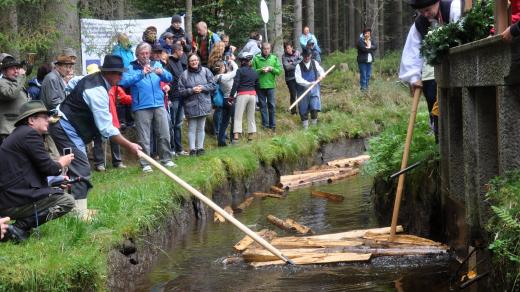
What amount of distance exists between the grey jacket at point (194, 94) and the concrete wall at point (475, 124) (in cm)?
691

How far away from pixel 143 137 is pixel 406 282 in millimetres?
6588

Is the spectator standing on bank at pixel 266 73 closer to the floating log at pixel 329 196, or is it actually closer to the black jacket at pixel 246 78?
the black jacket at pixel 246 78

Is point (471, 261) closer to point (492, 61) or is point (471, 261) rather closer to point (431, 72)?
point (492, 61)

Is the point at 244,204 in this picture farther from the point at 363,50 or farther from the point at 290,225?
the point at 363,50

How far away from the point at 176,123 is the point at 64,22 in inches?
118

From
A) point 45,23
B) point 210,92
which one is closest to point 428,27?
point 210,92

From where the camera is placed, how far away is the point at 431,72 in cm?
967

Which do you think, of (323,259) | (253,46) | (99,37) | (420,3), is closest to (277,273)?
(323,259)

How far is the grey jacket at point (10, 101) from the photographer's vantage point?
10.0 meters

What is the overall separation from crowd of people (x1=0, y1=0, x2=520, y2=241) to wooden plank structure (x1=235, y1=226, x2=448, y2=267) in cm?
183

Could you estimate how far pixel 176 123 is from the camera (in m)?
15.4

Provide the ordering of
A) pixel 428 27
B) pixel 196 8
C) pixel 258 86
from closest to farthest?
pixel 428 27 → pixel 258 86 → pixel 196 8

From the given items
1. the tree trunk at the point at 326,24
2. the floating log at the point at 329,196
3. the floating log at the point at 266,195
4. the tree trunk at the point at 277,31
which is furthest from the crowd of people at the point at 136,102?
the tree trunk at the point at 326,24

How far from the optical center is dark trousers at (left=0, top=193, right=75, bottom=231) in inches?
290
